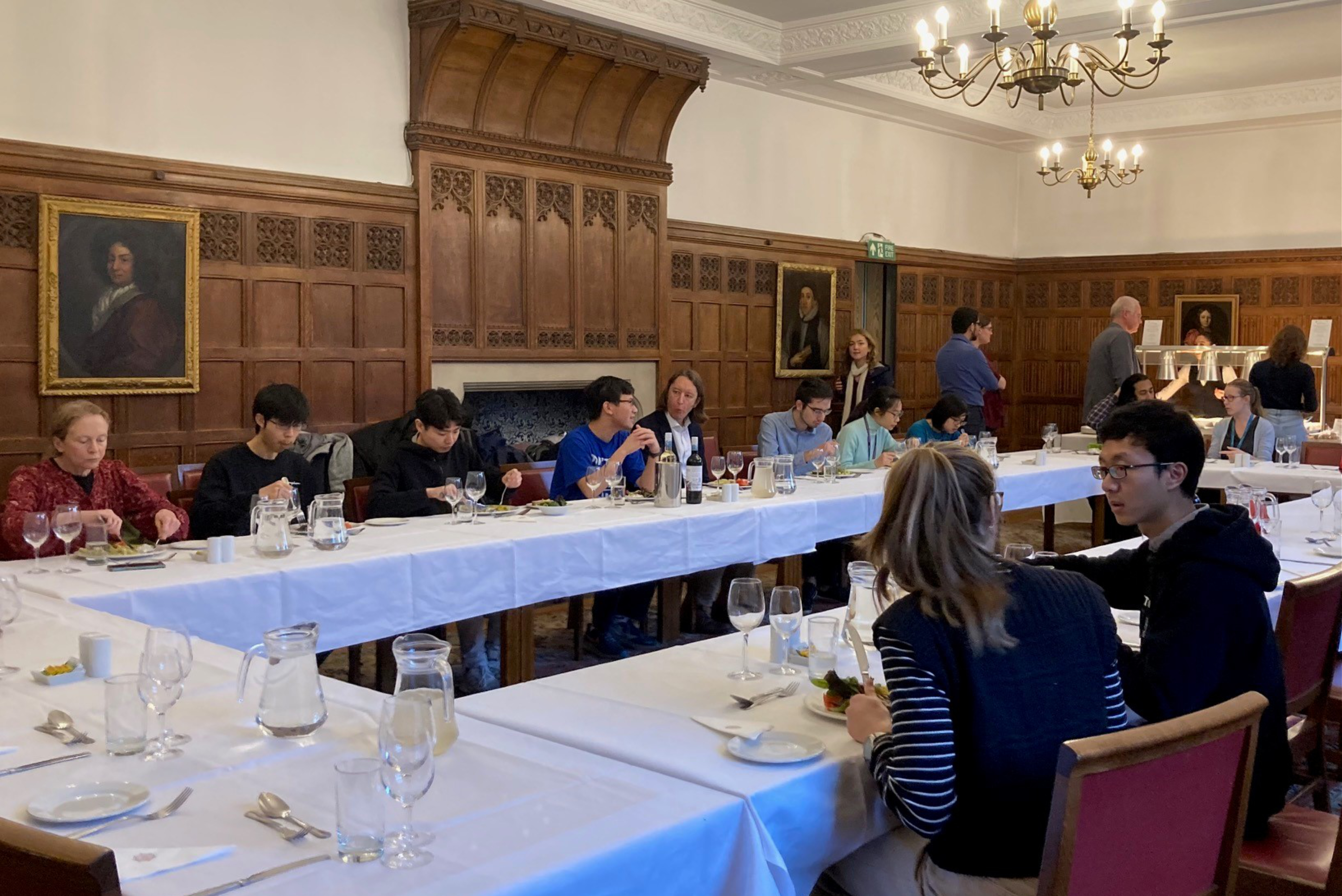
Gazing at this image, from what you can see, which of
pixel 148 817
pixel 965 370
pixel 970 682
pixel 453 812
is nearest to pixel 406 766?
pixel 453 812

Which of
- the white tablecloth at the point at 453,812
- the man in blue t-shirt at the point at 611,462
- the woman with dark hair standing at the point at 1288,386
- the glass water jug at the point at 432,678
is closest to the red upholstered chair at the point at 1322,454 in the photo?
the woman with dark hair standing at the point at 1288,386

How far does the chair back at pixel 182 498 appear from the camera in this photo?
5062mm

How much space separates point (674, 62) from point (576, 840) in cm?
781

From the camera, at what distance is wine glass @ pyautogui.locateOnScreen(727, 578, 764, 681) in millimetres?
2521

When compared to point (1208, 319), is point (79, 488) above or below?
below

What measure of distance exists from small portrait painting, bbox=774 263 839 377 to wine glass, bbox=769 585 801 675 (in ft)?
26.3

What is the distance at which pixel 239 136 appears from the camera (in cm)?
675

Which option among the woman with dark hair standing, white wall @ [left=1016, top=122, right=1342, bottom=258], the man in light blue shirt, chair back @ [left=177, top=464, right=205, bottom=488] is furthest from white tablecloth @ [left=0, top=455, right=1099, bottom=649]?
white wall @ [left=1016, top=122, right=1342, bottom=258]

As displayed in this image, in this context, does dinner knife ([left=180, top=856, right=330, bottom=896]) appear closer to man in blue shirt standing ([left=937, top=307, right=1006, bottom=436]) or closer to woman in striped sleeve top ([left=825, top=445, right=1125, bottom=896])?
woman in striped sleeve top ([left=825, top=445, right=1125, bottom=896])

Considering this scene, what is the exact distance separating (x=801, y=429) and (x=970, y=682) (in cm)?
500

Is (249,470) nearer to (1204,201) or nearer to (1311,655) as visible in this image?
(1311,655)

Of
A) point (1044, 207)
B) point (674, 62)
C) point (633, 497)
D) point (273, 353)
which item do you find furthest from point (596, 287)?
point (1044, 207)

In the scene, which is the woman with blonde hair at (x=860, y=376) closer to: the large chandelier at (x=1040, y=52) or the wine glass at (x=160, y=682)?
the large chandelier at (x=1040, y=52)

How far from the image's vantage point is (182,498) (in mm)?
5102
